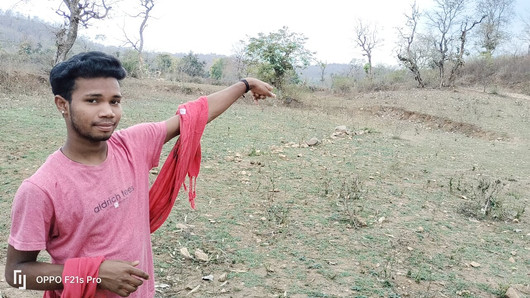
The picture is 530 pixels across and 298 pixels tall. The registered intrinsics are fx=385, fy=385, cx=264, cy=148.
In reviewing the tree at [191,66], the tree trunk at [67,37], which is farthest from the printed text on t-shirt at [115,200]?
the tree at [191,66]

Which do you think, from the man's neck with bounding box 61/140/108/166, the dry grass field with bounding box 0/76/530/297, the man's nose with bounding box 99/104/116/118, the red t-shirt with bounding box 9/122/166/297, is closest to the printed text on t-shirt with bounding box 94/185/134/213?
the red t-shirt with bounding box 9/122/166/297

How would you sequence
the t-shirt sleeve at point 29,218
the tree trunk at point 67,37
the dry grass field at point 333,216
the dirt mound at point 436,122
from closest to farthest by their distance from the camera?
1. the t-shirt sleeve at point 29,218
2. the dry grass field at point 333,216
3. the dirt mound at point 436,122
4. the tree trunk at point 67,37

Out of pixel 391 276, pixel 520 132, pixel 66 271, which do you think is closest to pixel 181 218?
pixel 391 276

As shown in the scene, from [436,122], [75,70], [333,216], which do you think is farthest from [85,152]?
[436,122]

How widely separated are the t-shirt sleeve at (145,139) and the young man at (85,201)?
0.04 m

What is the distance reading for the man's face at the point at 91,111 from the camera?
1182 mm

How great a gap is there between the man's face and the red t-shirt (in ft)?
0.32

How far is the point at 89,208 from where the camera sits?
3.79ft

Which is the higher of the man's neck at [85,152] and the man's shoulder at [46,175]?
the man's neck at [85,152]

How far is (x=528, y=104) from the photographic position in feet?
47.6

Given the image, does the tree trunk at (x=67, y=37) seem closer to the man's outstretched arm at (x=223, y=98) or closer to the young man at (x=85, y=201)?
the man's outstretched arm at (x=223, y=98)

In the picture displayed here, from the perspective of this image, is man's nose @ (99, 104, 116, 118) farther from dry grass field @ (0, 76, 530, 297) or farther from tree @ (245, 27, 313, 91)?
tree @ (245, 27, 313, 91)

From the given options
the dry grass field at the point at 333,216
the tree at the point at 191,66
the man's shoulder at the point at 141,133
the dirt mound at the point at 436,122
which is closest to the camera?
the man's shoulder at the point at 141,133

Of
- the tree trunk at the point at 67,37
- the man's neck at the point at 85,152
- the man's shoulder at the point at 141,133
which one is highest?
the tree trunk at the point at 67,37
